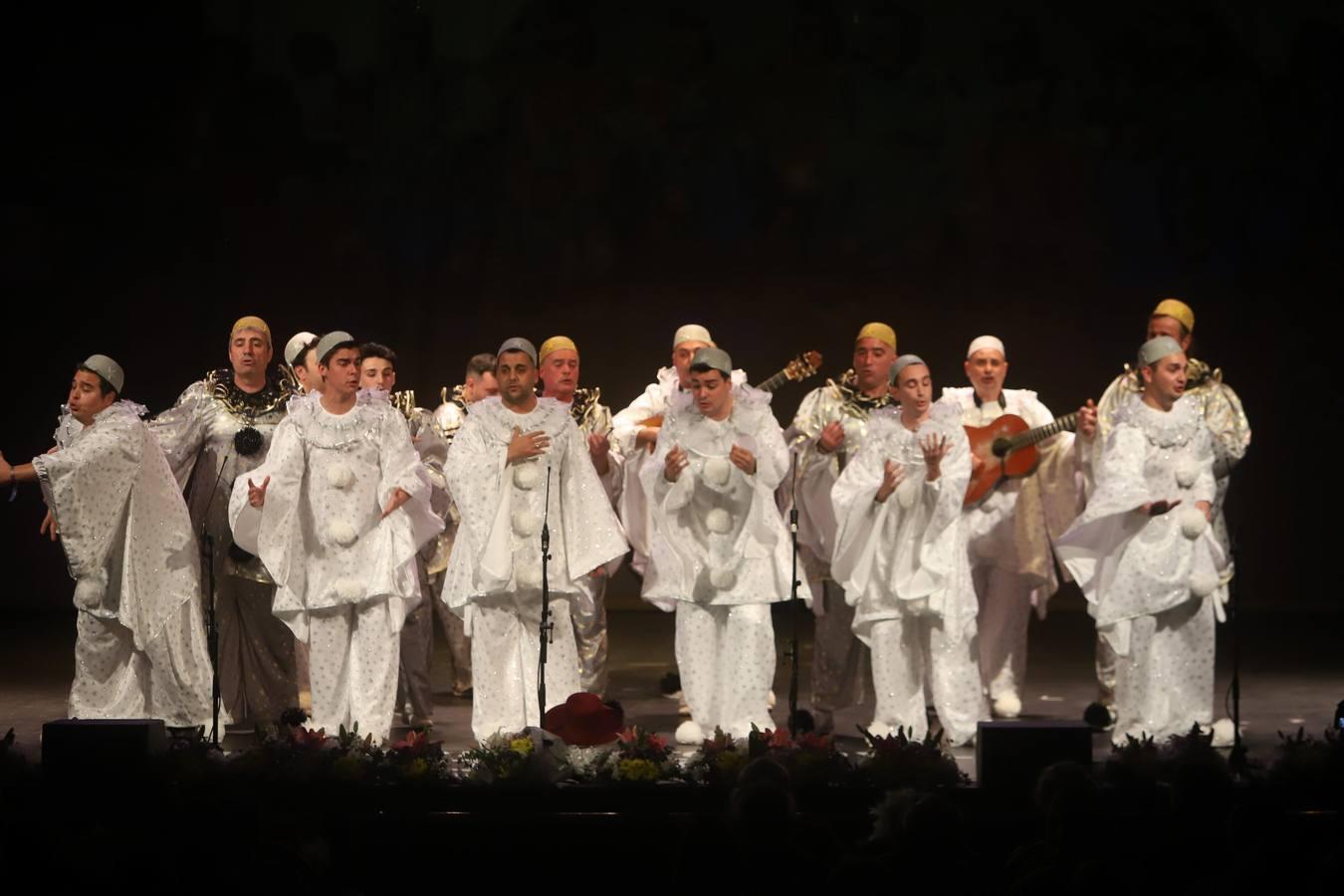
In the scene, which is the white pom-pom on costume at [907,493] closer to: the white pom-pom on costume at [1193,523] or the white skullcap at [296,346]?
the white pom-pom on costume at [1193,523]

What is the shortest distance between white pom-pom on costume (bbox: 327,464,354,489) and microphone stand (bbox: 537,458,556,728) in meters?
0.90

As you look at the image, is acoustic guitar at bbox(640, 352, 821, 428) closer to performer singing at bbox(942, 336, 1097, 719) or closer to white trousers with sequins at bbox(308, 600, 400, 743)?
performer singing at bbox(942, 336, 1097, 719)

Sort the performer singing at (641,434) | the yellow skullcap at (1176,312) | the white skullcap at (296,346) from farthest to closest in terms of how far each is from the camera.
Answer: the performer singing at (641,434), the white skullcap at (296,346), the yellow skullcap at (1176,312)

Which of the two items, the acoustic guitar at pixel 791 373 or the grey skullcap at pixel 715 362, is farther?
the acoustic guitar at pixel 791 373

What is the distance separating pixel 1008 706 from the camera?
9.27 metres

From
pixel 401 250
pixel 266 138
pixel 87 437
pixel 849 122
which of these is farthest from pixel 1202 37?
pixel 87 437

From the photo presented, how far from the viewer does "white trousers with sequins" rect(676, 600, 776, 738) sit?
330 inches

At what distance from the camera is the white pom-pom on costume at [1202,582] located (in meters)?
8.30

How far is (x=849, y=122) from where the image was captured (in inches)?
519

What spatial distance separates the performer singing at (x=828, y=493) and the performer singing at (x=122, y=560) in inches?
120

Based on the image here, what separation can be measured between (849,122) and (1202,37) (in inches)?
101

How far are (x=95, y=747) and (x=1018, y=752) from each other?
325 centimetres

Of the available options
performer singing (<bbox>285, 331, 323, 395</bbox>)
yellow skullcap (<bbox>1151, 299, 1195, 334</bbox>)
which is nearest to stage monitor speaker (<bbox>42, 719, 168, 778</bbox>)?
performer singing (<bbox>285, 331, 323, 395</bbox>)

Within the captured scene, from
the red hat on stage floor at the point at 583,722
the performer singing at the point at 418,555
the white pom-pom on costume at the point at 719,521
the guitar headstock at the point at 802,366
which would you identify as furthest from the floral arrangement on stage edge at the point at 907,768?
the guitar headstock at the point at 802,366
